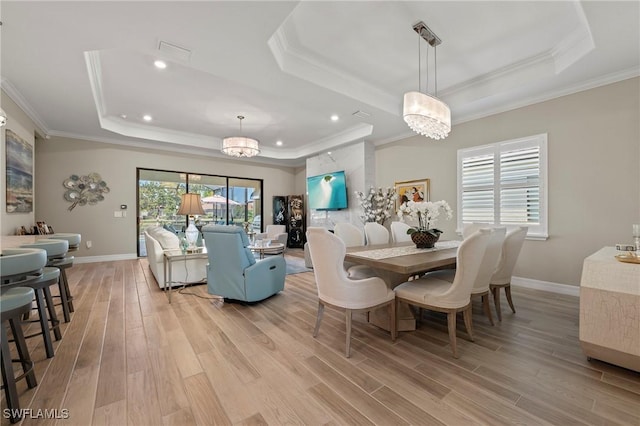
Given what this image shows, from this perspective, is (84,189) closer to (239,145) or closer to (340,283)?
(239,145)

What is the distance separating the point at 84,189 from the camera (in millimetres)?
5828

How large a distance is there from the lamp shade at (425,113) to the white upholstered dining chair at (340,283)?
1719mm

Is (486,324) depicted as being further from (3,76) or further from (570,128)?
(3,76)

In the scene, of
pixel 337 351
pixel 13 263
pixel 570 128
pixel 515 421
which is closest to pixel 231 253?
pixel 337 351

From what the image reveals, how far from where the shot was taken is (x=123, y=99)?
4.39 m

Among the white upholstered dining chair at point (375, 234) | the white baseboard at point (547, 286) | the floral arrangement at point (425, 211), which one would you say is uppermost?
the floral arrangement at point (425, 211)

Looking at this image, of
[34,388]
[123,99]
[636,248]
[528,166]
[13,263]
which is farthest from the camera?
[123,99]

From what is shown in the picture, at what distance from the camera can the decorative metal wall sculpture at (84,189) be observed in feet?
18.6

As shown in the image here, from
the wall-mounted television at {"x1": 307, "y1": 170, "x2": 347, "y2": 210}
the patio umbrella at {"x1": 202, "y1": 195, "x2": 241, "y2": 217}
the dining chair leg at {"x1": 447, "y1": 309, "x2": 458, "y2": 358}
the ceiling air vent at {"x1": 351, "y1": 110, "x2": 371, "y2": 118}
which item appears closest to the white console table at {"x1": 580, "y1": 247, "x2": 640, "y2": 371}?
the dining chair leg at {"x1": 447, "y1": 309, "x2": 458, "y2": 358}

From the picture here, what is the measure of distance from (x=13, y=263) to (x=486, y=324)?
11.9 feet

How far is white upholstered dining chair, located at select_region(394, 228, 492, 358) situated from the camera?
2068 mm

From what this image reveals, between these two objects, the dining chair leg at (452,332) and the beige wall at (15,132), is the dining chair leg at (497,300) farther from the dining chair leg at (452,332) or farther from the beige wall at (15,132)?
the beige wall at (15,132)

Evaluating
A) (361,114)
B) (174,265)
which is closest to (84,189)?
(174,265)

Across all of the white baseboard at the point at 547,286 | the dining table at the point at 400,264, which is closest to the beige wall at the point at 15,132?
the dining table at the point at 400,264
